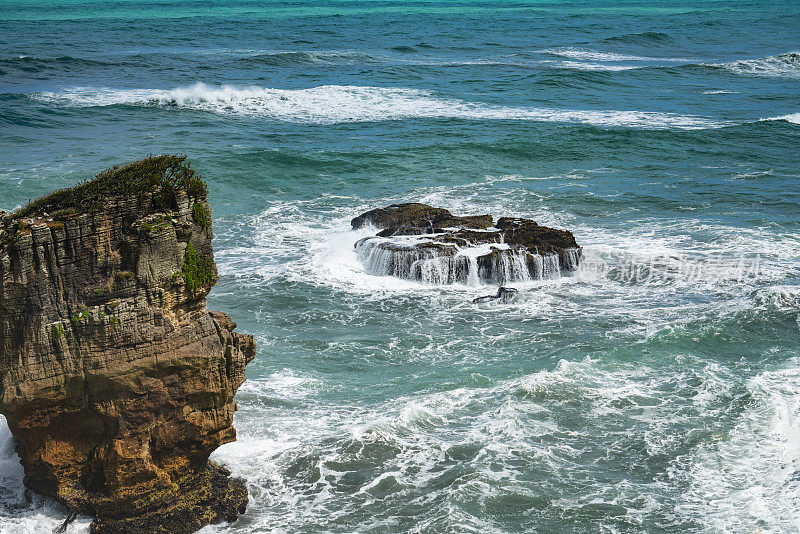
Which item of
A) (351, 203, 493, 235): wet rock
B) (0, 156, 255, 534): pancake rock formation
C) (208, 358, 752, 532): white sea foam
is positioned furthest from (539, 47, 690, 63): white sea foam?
(0, 156, 255, 534): pancake rock formation

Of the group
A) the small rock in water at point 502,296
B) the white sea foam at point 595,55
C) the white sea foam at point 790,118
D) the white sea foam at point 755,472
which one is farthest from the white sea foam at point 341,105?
the white sea foam at point 755,472

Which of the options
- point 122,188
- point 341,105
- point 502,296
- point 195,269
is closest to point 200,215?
point 195,269

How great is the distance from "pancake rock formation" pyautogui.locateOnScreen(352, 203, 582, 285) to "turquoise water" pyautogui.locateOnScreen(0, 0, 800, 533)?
2.30 ft

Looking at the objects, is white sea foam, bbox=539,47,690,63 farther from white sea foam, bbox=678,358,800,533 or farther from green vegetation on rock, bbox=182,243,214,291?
green vegetation on rock, bbox=182,243,214,291

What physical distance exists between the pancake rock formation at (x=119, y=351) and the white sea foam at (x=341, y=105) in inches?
1461

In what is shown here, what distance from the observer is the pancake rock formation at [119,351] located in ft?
39.7

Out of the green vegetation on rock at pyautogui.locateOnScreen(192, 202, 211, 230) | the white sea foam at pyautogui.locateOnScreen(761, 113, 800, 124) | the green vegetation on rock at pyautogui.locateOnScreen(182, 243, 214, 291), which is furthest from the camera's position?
the white sea foam at pyautogui.locateOnScreen(761, 113, 800, 124)

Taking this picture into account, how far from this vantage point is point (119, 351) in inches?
492

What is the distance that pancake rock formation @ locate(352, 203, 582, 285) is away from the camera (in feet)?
84.3

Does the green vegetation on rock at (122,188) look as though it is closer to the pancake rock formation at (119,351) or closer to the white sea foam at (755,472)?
the pancake rock formation at (119,351)

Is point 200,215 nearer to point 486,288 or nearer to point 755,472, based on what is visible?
point 755,472

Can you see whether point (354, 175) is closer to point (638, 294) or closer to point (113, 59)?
point (638, 294)

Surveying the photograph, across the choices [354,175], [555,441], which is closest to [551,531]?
[555,441]

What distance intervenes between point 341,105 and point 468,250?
29902 mm
